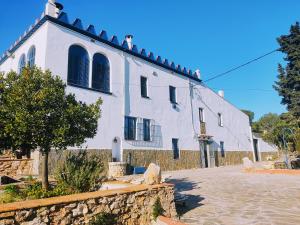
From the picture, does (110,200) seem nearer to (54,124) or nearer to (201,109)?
(54,124)

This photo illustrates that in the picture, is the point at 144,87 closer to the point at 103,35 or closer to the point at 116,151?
the point at 103,35

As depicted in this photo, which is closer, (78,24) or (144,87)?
(78,24)

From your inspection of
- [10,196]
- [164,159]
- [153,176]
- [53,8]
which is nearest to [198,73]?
[164,159]

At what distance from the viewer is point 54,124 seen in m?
6.83

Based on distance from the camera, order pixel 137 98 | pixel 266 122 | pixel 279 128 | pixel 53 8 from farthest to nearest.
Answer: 1. pixel 266 122
2. pixel 279 128
3. pixel 137 98
4. pixel 53 8

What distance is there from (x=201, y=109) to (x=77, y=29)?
14439mm

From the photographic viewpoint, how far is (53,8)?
48.8ft

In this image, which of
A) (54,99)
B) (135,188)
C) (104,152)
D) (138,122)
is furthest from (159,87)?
(135,188)

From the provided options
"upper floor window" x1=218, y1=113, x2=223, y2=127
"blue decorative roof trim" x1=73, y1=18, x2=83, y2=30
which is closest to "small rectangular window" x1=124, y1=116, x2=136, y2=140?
"blue decorative roof trim" x1=73, y1=18, x2=83, y2=30

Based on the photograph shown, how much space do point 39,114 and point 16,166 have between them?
24.7ft

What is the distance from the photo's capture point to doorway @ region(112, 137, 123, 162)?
1625 cm

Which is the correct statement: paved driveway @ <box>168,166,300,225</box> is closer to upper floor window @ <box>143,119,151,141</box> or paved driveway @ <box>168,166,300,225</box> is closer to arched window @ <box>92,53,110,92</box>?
upper floor window @ <box>143,119,151,141</box>

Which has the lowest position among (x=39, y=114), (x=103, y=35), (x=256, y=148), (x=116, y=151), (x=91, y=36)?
(x=116, y=151)

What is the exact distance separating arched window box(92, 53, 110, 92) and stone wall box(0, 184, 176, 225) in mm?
11475
